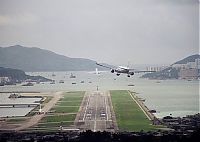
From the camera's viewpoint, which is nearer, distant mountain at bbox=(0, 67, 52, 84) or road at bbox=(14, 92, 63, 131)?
road at bbox=(14, 92, 63, 131)

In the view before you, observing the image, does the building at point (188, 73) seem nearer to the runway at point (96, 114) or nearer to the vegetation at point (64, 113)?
the runway at point (96, 114)

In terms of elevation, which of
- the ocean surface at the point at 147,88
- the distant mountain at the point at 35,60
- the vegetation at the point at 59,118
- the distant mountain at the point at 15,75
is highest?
the distant mountain at the point at 35,60

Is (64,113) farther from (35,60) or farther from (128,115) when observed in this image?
(35,60)

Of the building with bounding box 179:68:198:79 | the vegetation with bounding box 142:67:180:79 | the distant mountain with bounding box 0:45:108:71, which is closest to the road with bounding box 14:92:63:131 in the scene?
the distant mountain with bounding box 0:45:108:71

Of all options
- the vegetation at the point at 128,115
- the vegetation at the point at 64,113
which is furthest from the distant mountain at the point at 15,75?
the vegetation at the point at 128,115

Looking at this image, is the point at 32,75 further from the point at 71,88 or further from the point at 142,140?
the point at 142,140

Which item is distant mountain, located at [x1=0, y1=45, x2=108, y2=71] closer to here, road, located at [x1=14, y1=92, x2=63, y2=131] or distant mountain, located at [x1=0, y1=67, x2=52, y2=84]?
distant mountain, located at [x1=0, y1=67, x2=52, y2=84]

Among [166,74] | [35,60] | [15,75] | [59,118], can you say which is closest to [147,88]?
[166,74]
